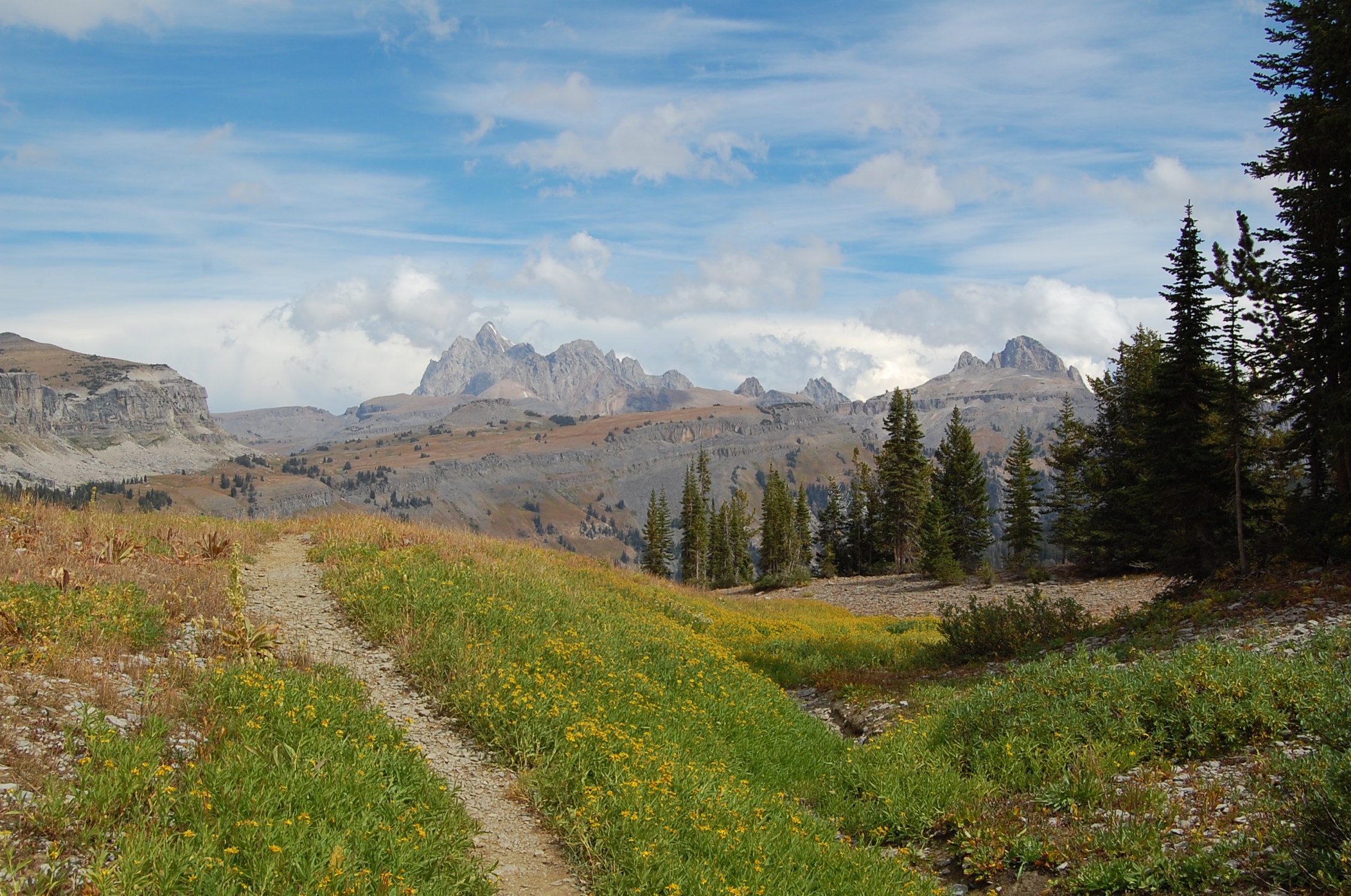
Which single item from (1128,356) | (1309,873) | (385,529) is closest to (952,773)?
(1309,873)

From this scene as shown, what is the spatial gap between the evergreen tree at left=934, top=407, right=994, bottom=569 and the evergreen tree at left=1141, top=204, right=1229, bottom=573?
4583 cm

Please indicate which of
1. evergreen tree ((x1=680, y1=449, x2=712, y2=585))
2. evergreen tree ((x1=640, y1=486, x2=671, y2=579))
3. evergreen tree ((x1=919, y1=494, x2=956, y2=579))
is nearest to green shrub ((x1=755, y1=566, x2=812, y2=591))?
evergreen tree ((x1=919, y1=494, x2=956, y2=579))

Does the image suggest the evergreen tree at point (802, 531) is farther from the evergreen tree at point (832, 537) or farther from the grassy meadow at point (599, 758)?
the grassy meadow at point (599, 758)

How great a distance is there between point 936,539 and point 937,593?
13.0 m

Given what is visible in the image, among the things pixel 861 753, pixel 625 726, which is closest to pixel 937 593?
pixel 861 753

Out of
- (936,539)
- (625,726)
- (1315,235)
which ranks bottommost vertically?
(936,539)

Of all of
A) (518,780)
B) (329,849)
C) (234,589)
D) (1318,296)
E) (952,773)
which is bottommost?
(952,773)

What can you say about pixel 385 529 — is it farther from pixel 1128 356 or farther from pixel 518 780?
pixel 1128 356

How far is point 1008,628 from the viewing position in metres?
19.4

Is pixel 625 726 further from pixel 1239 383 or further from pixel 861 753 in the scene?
pixel 1239 383

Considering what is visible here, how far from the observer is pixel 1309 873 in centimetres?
635

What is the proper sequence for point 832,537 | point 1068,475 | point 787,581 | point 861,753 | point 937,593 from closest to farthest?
1. point 861,753
2. point 937,593
3. point 787,581
4. point 1068,475
5. point 832,537

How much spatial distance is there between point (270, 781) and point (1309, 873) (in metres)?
8.85

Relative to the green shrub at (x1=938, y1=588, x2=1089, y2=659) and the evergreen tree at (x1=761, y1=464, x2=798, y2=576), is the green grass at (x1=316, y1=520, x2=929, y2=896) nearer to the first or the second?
the green shrub at (x1=938, y1=588, x2=1089, y2=659)
